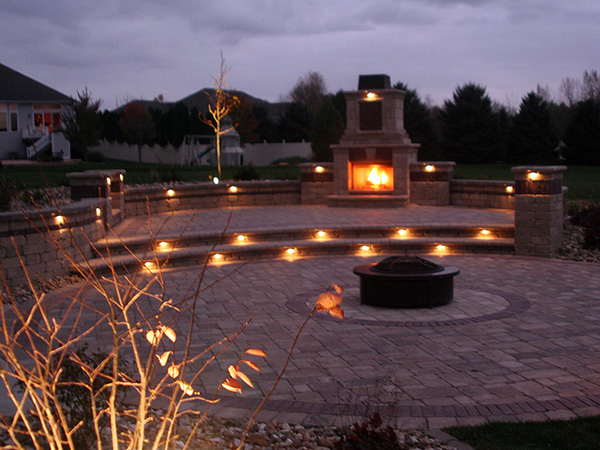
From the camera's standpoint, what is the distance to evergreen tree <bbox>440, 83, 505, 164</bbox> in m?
40.7

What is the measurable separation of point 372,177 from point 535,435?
563 inches

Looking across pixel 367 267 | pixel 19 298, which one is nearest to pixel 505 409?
pixel 367 267

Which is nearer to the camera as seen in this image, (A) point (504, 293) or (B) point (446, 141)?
(A) point (504, 293)

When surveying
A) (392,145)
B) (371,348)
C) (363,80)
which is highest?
(363,80)

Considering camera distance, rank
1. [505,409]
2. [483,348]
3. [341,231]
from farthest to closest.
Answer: [341,231]
[483,348]
[505,409]

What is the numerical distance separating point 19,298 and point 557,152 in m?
37.5

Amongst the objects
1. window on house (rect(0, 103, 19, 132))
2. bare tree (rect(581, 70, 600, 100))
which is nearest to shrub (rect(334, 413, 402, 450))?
window on house (rect(0, 103, 19, 132))

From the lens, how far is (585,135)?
127 ft

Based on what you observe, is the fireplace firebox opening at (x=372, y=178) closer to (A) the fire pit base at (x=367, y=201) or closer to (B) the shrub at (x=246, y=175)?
(A) the fire pit base at (x=367, y=201)

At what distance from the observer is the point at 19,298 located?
909 cm

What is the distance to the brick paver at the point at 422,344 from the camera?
16.9ft

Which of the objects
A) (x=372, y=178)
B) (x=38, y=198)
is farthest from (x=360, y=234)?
(x=38, y=198)

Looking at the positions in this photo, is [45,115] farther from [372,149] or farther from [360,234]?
[360,234]

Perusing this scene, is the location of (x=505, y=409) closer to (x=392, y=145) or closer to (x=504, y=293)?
(x=504, y=293)
